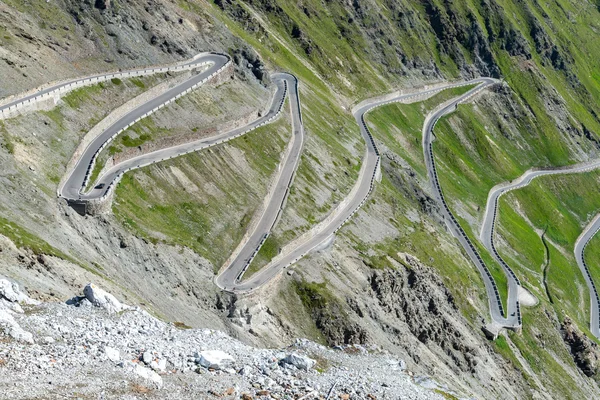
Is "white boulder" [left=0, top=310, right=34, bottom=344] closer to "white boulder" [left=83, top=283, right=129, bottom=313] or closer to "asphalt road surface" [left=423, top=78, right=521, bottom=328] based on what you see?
"white boulder" [left=83, top=283, right=129, bottom=313]

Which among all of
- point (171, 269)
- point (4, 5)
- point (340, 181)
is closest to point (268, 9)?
point (340, 181)

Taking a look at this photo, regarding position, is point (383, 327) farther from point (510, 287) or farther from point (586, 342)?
point (586, 342)

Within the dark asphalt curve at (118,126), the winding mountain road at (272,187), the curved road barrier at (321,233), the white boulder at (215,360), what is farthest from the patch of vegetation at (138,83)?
the white boulder at (215,360)

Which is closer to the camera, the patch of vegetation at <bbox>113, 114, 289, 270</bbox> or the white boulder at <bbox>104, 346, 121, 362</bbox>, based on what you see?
the white boulder at <bbox>104, 346, 121, 362</bbox>

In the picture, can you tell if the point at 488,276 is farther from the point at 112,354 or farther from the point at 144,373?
the point at 112,354

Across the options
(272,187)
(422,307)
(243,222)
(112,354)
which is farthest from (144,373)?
(422,307)

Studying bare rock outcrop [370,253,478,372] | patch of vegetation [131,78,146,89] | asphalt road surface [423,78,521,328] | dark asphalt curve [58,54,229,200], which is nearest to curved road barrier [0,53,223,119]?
dark asphalt curve [58,54,229,200]

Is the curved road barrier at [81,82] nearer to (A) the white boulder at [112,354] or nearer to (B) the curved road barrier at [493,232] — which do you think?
(A) the white boulder at [112,354]
